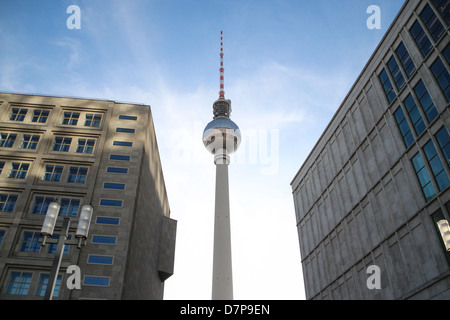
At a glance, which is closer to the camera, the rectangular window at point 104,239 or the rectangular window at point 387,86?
the rectangular window at point 387,86

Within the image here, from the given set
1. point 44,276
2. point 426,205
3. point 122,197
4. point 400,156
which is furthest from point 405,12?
point 44,276

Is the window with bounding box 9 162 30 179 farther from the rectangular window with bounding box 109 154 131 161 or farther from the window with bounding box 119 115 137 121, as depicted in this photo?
the window with bounding box 119 115 137 121

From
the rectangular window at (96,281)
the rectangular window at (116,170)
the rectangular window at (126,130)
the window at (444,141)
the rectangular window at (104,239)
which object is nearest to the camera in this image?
the window at (444,141)

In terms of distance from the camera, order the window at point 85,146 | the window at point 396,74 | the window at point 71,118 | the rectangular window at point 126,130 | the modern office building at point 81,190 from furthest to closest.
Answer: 1. the window at point 71,118
2. the rectangular window at point 126,130
3. the window at point 85,146
4. the modern office building at point 81,190
5. the window at point 396,74

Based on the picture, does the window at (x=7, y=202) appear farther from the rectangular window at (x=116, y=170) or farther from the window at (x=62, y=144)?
the rectangular window at (x=116, y=170)

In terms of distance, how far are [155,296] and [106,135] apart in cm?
2999

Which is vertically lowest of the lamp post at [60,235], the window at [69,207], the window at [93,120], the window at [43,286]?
the lamp post at [60,235]

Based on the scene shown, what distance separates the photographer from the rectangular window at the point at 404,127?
38609mm

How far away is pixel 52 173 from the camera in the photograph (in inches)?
2040

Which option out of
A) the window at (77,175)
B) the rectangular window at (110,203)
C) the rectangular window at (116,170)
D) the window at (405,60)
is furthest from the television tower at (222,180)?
the window at (405,60)

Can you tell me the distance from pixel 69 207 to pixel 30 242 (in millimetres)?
5938

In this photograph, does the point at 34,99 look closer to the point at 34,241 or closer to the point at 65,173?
the point at 65,173

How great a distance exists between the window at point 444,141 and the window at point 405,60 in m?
7.92

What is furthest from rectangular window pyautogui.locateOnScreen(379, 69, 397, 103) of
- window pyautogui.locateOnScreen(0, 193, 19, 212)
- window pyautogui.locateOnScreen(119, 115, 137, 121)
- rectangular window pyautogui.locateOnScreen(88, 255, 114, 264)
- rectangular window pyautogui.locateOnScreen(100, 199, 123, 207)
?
window pyautogui.locateOnScreen(0, 193, 19, 212)
